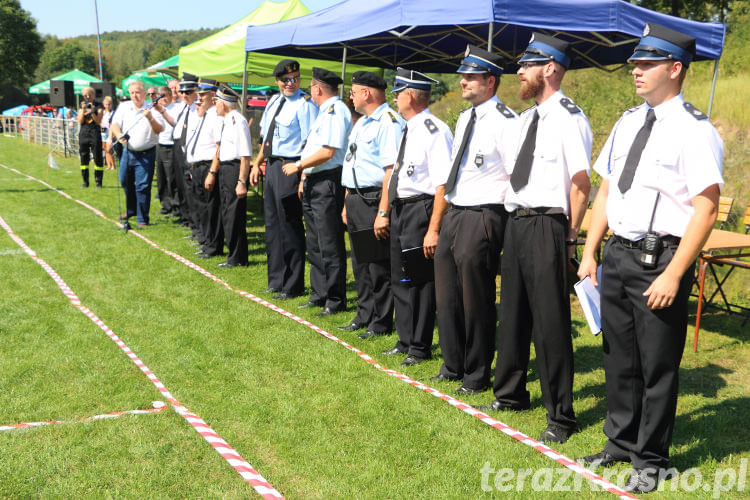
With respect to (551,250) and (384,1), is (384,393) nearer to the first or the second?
(551,250)

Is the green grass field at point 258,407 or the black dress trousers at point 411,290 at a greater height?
the black dress trousers at point 411,290

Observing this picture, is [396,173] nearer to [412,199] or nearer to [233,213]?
[412,199]

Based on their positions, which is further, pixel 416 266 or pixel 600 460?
pixel 416 266

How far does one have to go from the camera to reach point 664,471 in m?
3.46

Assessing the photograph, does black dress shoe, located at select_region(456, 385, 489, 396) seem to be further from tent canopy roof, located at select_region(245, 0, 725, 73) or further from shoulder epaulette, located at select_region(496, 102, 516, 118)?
tent canopy roof, located at select_region(245, 0, 725, 73)

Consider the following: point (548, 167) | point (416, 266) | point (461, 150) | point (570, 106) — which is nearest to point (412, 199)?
point (416, 266)

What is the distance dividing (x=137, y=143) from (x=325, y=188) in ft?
17.4

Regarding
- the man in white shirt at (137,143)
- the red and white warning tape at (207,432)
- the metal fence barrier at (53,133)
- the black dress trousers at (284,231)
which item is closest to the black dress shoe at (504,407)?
the red and white warning tape at (207,432)

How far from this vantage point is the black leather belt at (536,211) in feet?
12.6

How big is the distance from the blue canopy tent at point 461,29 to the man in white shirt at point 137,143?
246 cm

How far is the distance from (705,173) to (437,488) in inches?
77.8

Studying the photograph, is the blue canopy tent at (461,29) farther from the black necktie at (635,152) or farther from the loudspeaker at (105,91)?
the loudspeaker at (105,91)

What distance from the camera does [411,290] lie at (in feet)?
17.9

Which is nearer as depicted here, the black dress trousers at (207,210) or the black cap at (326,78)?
the black cap at (326,78)
